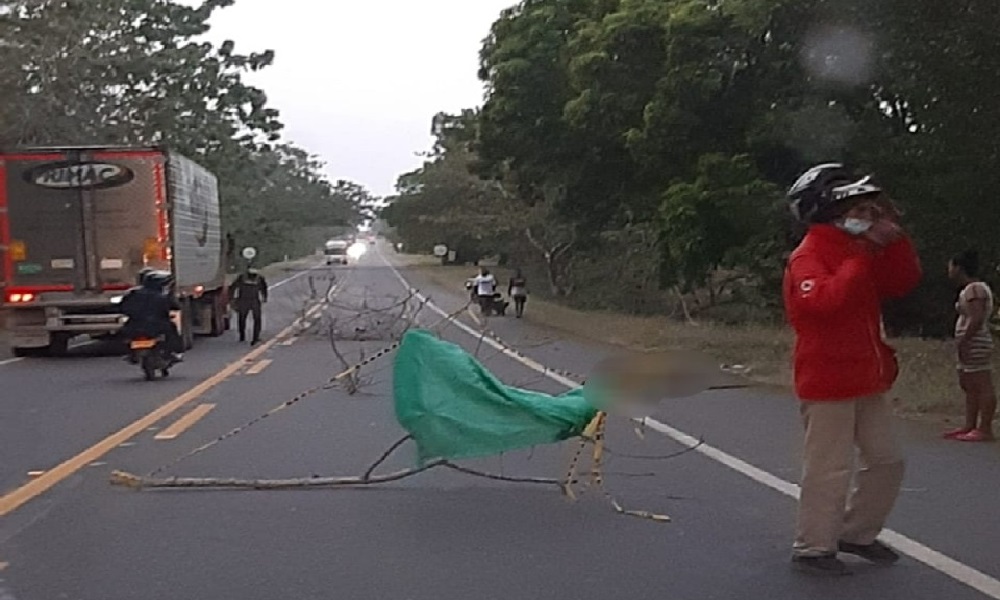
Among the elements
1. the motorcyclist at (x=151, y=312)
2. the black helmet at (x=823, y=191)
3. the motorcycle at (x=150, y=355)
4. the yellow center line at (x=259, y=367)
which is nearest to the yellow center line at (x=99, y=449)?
the yellow center line at (x=259, y=367)

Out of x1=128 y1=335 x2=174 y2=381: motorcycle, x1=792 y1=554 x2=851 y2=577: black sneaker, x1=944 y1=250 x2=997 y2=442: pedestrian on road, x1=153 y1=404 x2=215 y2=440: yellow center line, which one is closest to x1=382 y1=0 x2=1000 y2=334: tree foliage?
x1=944 y1=250 x2=997 y2=442: pedestrian on road

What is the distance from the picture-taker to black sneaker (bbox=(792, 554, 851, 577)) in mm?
7586

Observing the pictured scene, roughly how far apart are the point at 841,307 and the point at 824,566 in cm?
130

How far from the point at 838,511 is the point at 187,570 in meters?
3.34

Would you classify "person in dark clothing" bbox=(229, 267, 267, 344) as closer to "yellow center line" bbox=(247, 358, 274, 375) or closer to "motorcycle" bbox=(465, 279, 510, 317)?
"yellow center line" bbox=(247, 358, 274, 375)

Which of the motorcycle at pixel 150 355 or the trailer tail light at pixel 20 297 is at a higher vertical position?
the trailer tail light at pixel 20 297

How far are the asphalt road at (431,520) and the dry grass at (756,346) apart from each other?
2.15 m

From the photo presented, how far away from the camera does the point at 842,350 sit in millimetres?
7488

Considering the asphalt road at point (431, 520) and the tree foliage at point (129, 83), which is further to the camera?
the tree foliage at point (129, 83)

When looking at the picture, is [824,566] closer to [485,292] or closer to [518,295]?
[485,292]

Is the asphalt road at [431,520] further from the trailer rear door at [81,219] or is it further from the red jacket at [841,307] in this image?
the trailer rear door at [81,219]

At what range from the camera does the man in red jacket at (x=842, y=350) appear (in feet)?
24.5

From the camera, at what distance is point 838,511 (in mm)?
7508

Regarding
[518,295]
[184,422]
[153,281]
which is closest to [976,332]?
[184,422]
